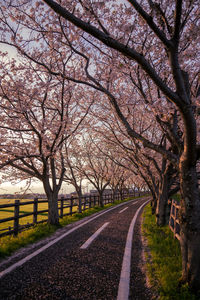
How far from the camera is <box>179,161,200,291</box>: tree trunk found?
124 inches

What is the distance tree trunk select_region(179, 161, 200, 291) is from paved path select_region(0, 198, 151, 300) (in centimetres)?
84

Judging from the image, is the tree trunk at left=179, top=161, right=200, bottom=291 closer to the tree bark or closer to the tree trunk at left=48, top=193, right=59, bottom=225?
the tree bark

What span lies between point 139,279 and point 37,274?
82.0 inches

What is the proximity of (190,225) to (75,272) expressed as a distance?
2550 mm

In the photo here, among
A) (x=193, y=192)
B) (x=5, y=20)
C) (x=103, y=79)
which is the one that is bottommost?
(x=193, y=192)

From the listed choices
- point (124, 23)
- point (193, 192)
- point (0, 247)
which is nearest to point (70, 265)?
point (0, 247)

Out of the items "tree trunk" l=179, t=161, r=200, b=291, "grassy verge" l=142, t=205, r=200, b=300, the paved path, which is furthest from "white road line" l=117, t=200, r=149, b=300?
"tree trunk" l=179, t=161, r=200, b=291

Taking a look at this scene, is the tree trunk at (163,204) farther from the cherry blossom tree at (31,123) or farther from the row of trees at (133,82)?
the cherry blossom tree at (31,123)

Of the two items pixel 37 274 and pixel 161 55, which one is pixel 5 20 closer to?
pixel 161 55

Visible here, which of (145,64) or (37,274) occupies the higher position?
(145,64)

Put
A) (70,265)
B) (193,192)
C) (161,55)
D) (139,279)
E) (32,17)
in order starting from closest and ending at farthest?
(193,192)
(139,279)
(70,265)
(32,17)
(161,55)

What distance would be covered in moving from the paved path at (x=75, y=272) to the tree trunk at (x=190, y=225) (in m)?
0.84

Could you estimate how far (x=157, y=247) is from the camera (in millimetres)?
5367

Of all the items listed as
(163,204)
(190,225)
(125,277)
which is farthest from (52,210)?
(190,225)
